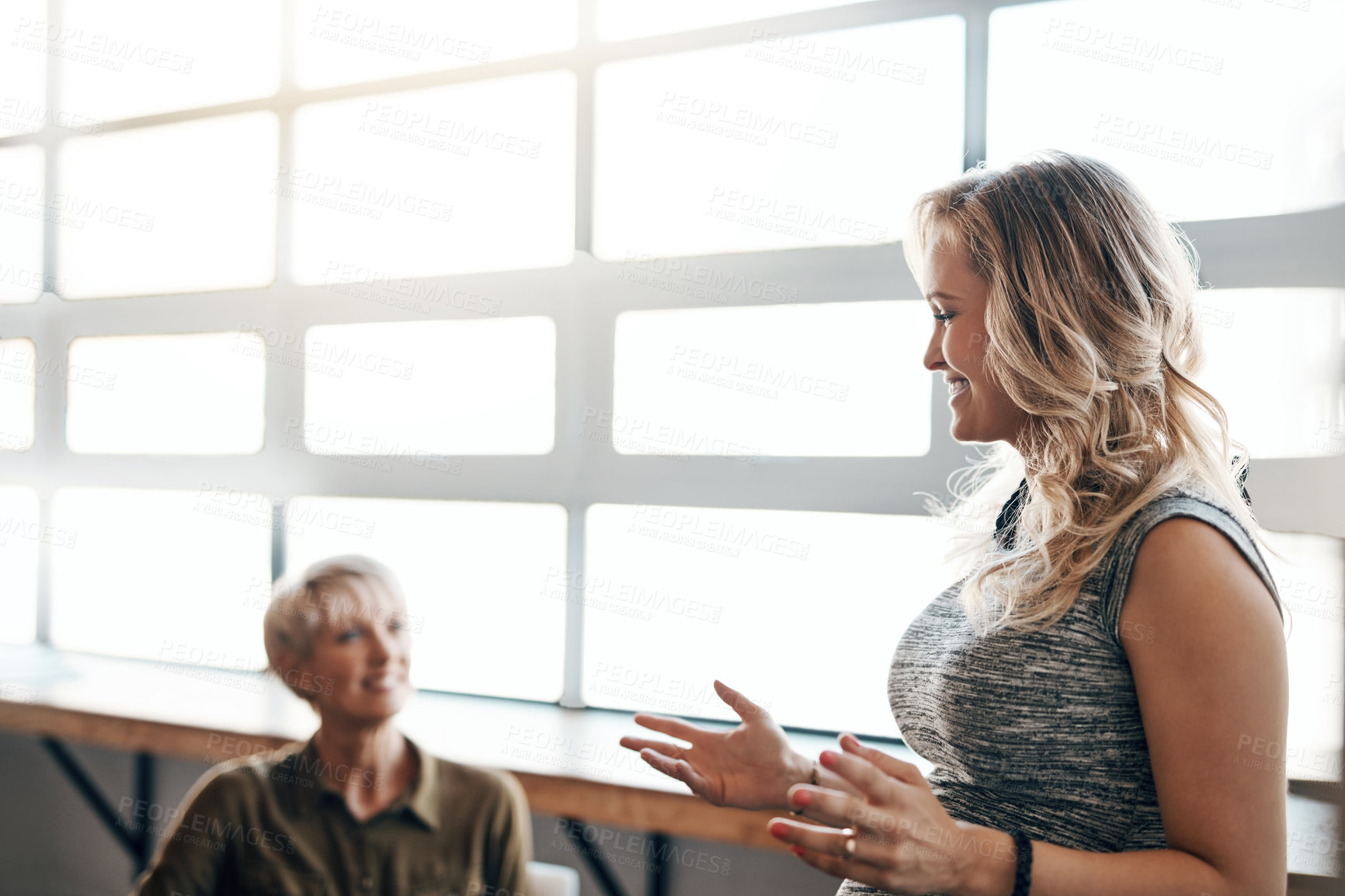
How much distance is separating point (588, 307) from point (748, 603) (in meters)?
0.68

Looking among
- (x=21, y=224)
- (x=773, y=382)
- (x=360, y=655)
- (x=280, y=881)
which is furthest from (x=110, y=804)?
(x=21, y=224)

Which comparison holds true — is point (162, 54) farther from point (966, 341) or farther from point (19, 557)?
point (966, 341)

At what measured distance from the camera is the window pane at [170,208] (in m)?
1.99

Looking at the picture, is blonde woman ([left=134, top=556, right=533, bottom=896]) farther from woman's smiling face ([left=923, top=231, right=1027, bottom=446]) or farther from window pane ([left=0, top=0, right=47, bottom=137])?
window pane ([left=0, top=0, right=47, bottom=137])

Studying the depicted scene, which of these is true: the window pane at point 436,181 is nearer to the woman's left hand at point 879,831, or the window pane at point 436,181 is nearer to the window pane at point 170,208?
the window pane at point 170,208

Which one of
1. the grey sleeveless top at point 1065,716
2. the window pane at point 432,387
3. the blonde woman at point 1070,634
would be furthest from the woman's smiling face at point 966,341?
the window pane at point 432,387

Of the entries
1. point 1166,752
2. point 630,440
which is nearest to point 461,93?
point 630,440

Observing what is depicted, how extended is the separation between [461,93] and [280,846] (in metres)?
1.53

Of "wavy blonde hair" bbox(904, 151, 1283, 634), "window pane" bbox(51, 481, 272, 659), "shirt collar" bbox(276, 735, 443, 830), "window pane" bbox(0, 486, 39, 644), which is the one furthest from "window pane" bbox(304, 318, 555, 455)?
"wavy blonde hair" bbox(904, 151, 1283, 634)

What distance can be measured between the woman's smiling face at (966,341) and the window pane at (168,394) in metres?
1.60

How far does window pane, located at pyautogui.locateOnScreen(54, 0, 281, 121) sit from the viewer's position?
76.6 inches

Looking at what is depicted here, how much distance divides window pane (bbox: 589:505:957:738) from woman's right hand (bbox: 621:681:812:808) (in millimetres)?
637

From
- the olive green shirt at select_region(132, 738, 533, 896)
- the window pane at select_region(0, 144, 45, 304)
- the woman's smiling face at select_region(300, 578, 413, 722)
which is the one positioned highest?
the window pane at select_region(0, 144, 45, 304)

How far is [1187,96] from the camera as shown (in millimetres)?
1377
